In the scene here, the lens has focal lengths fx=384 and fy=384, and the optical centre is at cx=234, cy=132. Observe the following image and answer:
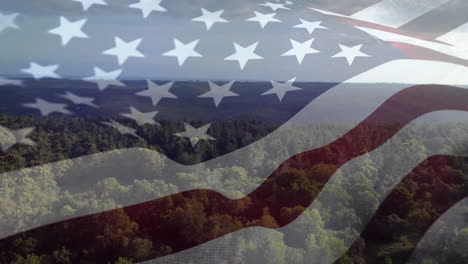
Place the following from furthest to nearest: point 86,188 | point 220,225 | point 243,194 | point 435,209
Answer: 1. point 435,209
2. point 86,188
3. point 243,194
4. point 220,225

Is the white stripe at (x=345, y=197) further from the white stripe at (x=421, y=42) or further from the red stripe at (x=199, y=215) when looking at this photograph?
the white stripe at (x=421, y=42)

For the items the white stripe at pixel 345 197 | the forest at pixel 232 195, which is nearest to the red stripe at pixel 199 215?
the forest at pixel 232 195

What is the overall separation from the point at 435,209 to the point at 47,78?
1196 centimetres

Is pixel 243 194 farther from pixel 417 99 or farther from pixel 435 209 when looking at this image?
pixel 435 209

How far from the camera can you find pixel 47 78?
5.72 m

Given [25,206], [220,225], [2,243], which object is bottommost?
[2,243]

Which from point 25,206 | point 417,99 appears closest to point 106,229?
point 25,206

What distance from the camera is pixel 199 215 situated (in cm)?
877

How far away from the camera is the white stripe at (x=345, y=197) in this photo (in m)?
7.98

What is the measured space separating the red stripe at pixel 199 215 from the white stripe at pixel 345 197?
24 centimetres

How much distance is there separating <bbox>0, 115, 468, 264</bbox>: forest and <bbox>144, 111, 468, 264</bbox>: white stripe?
36 millimetres

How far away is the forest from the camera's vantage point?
27.5ft

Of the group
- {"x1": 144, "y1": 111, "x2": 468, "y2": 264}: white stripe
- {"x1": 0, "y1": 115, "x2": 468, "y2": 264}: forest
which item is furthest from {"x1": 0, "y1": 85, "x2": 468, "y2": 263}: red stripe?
{"x1": 144, "y1": 111, "x2": 468, "y2": 264}: white stripe

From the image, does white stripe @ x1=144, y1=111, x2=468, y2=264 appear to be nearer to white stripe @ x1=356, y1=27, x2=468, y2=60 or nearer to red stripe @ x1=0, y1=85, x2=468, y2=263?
red stripe @ x1=0, y1=85, x2=468, y2=263
